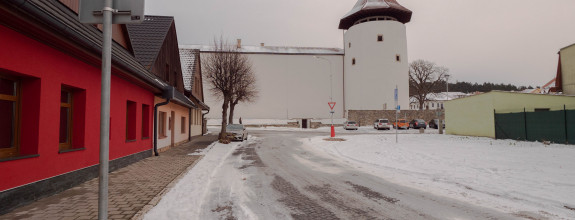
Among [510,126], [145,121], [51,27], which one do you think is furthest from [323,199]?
[510,126]

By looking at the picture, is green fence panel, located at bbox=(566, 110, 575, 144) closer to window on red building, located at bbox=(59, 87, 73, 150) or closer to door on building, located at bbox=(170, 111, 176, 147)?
door on building, located at bbox=(170, 111, 176, 147)

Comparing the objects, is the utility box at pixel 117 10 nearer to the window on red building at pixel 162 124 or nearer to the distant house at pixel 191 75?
the window on red building at pixel 162 124

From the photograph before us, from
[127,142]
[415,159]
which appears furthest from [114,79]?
[415,159]

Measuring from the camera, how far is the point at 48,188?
5395 millimetres

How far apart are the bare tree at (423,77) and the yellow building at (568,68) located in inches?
1486

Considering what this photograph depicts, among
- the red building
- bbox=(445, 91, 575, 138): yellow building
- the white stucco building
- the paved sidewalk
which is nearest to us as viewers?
the paved sidewalk

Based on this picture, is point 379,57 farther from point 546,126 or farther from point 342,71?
point 546,126

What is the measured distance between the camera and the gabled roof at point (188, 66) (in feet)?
69.6

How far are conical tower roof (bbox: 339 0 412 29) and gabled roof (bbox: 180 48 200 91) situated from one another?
3227cm

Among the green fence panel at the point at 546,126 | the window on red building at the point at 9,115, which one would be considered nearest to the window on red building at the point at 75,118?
the window on red building at the point at 9,115

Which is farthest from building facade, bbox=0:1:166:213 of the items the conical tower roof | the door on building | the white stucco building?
the conical tower roof

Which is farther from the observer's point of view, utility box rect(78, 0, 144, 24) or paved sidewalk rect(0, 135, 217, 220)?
paved sidewalk rect(0, 135, 217, 220)

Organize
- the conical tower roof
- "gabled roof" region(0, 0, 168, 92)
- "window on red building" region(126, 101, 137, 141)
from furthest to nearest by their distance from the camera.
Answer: the conical tower roof → "window on red building" region(126, 101, 137, 141) → "gabled roof" region(0, 0, 168, 92)

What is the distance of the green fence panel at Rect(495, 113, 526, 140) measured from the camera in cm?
1677
